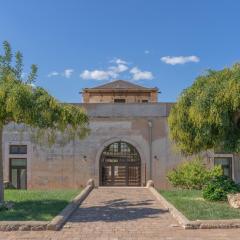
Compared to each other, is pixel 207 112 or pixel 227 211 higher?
pixel 207 112

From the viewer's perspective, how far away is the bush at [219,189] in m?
16.9

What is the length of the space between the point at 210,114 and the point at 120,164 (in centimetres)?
1757

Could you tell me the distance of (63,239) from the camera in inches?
408

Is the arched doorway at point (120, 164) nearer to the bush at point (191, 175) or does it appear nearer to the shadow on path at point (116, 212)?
the bush at point (191, 175)

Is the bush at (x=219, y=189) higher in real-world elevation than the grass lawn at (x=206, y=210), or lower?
higher

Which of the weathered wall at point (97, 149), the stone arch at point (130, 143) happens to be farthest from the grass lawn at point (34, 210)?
the stone arch at point (130, 143)

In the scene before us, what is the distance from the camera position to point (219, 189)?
1708 centimetres

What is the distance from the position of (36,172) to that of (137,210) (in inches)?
718

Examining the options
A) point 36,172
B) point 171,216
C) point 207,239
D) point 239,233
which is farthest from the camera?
point 36,172

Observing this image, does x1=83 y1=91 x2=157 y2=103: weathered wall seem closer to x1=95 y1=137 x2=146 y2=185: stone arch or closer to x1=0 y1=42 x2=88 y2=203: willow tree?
x1=95 y1=137 x2=146 y2=185: stone arch

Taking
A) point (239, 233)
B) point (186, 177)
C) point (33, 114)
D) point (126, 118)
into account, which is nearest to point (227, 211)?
point (239, 233)

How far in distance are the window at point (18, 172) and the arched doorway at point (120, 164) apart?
5.55 meters

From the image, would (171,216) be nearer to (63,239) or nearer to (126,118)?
(63,239)

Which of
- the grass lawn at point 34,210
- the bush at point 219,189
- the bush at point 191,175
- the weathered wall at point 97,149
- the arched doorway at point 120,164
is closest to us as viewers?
the grass lawn at point 34,210
